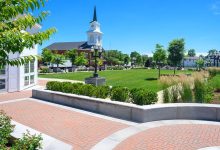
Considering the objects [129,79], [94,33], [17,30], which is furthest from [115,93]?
[94,33]

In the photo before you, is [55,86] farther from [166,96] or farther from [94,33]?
[94,33]

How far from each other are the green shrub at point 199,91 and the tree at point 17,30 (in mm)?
8756

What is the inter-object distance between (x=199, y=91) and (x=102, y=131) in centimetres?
552

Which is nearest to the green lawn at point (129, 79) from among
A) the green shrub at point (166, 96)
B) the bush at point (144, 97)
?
the green shrub at point (166, 96)

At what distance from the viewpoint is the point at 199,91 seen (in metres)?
12.3

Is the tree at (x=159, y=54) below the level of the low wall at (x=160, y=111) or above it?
above

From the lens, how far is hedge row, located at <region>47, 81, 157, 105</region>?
479 inches

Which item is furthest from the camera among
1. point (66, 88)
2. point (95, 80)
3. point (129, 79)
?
point (129, 79)

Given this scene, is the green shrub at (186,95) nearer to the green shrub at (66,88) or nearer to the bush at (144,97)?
the bush at (144,97)

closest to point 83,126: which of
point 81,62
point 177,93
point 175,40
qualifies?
point 177,93

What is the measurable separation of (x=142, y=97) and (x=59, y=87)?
6.68 metres

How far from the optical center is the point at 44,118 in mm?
11438

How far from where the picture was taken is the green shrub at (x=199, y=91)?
12.2m

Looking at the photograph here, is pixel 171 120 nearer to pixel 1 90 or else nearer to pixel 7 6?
pixel 7 6
